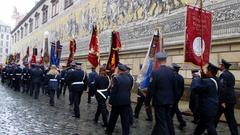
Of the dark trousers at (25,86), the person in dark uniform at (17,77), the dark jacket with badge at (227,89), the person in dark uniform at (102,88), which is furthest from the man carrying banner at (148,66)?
the person in dark uniform at (17,77)

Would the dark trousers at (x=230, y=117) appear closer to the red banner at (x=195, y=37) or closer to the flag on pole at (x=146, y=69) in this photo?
the red banner at (x=195, y=37)

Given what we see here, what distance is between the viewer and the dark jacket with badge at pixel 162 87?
6684 millimetres

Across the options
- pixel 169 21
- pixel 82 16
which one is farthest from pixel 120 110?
pixel 82 16

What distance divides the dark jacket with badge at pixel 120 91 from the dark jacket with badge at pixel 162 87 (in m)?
0.95

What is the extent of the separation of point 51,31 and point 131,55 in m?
18.3

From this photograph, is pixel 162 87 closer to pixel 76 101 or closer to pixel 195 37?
pixel 195 37

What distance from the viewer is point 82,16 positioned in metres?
26.0

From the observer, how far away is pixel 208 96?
678 cm

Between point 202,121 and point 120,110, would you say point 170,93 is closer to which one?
point 202,121

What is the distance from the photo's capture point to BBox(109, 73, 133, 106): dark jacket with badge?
7602 millimetres

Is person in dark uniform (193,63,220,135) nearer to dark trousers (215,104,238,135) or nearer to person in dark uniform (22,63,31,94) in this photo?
dark trousers (215,104,238,135)

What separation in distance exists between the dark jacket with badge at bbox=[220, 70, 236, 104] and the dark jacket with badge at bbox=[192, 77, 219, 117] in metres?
0.95

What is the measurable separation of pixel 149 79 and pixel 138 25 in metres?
8.88

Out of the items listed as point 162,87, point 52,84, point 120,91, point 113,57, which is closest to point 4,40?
point 52,84
